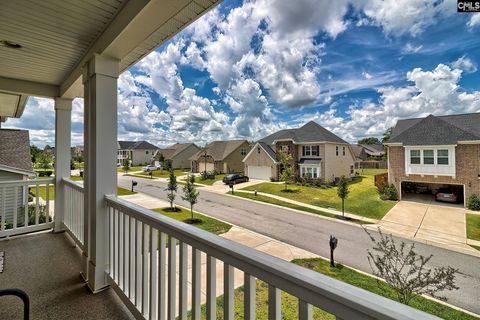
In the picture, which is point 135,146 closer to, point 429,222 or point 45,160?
point 45,160

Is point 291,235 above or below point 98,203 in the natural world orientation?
below

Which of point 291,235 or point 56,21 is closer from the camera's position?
point 56,21

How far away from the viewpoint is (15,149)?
21.5 ft

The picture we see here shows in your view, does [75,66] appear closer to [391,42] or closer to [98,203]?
[98,203]

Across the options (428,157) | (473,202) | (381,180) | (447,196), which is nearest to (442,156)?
(428,157)

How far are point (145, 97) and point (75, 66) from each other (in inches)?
109

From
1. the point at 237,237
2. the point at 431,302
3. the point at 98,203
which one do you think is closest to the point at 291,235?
the point at 237,237

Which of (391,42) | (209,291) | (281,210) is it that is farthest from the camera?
(281,210)

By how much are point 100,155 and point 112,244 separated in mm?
743

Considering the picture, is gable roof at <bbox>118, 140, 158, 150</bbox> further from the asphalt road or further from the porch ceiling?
the porch ceiling

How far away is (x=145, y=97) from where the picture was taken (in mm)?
5238

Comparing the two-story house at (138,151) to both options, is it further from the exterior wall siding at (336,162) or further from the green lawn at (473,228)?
the green lawn at (473,228)

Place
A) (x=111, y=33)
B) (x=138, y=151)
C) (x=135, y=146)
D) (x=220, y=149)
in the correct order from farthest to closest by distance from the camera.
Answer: (x=135, y=146) → (x=138, y=151) → (x=220, y=149) → (x=111, y=33)

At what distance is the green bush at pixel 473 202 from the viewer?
14.3 ft
